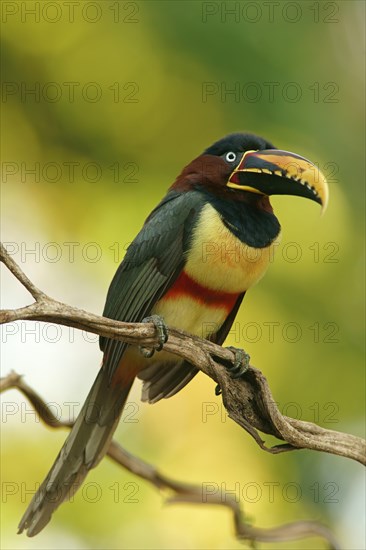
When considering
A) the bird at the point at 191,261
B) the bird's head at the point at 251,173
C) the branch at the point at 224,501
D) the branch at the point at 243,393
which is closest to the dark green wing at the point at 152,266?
the bird at the point at 191,261

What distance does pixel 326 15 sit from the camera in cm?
587

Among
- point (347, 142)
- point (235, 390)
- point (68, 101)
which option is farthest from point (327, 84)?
point (235, 390)

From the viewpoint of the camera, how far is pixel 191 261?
455cm

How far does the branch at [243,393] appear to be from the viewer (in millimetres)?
3340

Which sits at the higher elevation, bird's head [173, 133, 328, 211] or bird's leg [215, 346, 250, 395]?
bird's head [173, 133, 328, 211]

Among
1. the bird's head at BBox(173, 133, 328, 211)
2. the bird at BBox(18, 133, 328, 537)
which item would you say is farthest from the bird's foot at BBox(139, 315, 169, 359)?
the bird's head at BBox(173, 133, 328, 211)

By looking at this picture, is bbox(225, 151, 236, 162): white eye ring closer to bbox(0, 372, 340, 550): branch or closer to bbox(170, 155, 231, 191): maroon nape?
bbox(170, 155, 231, 191): maroon nape

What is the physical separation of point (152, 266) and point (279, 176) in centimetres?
81

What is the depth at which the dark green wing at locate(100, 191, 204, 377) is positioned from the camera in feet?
15.0

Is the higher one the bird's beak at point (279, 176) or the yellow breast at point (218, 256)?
the bird's beak at point (279, 176)

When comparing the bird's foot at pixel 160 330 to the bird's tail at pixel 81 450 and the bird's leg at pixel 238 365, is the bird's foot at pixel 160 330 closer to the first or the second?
the bird's leg at pixel 238 365

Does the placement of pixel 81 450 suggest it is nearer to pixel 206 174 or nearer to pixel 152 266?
pixel 152 266

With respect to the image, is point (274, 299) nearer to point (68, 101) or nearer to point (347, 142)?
point (347, 142)

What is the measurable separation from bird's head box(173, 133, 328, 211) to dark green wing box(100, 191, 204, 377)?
15cm
